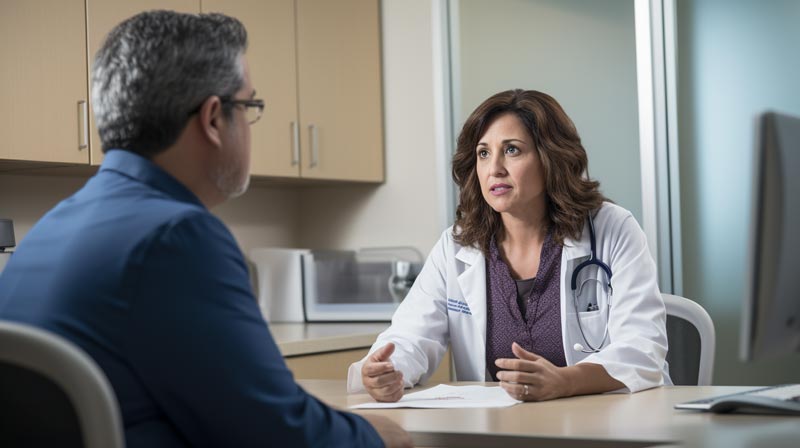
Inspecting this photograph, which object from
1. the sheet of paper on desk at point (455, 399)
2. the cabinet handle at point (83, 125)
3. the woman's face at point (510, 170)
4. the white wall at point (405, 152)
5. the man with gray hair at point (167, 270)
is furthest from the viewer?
the white wall at point (405, 152)

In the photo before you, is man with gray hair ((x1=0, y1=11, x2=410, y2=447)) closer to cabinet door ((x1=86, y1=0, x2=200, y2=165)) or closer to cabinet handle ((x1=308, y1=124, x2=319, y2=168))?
cabinet door ((x1=86, y1=0, x2=200, y2=165))

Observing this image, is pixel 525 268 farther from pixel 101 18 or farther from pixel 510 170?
pixel 101 18

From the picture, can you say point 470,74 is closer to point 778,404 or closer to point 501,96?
point 501,96

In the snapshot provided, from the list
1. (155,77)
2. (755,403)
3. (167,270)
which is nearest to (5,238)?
(155,77)

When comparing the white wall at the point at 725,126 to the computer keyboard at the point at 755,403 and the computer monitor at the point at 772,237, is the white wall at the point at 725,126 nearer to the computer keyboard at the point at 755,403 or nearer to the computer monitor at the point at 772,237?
the computer keyboard at the point at 755,403

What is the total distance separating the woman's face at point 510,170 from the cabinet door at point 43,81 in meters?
1.21

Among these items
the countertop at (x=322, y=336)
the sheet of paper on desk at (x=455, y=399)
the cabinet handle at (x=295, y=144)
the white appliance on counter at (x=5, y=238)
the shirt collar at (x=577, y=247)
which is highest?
the cabinet handle at (x=295, y=144)

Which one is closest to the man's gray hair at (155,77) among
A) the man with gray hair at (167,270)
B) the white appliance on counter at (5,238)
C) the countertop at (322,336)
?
the man with gray hair at (167,270)

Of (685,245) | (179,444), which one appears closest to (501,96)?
(685,245)

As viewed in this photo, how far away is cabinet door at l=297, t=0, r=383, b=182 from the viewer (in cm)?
362

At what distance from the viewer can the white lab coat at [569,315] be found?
189cm

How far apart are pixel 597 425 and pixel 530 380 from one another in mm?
288

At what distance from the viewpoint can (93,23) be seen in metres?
→ 2.88

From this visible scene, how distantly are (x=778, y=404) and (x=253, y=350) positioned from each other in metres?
0.77
